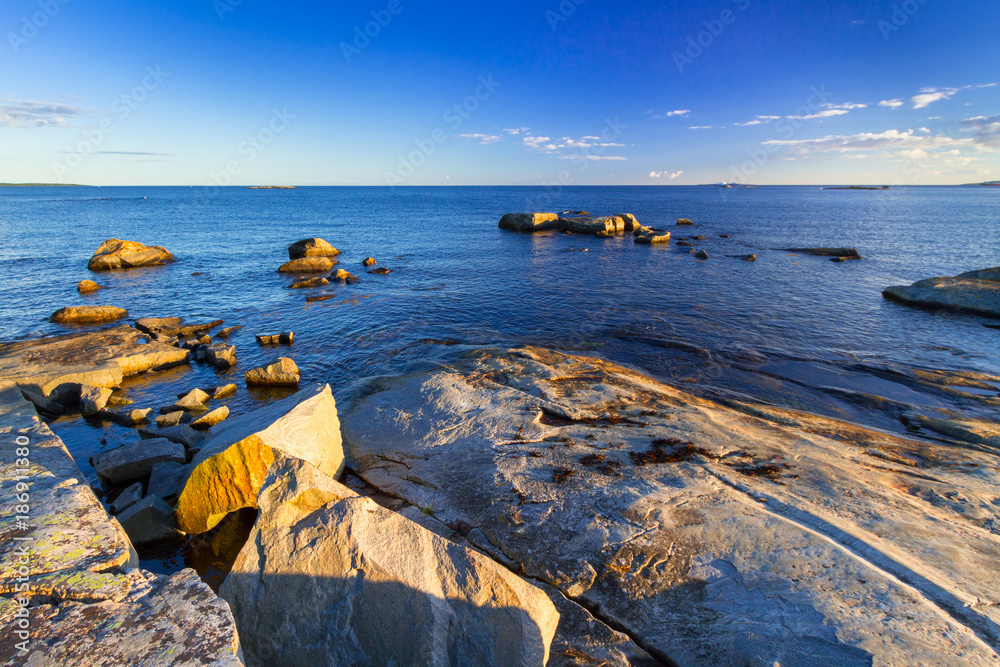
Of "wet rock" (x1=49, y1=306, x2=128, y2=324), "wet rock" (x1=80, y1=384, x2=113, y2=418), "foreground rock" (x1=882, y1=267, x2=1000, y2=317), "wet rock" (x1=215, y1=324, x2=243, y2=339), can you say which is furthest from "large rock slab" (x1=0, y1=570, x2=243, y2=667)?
"foreground rock" (x1=882, y1=267, x2=1000, y2=317)

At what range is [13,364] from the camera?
568 inches

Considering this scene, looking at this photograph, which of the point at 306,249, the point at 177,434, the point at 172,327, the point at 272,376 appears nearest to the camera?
the point at 177,434

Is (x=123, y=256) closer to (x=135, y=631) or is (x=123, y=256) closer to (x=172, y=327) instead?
(x=172, y=327)

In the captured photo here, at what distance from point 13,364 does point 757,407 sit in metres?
24.4

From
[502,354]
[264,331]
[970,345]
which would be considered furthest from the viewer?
[264,331]

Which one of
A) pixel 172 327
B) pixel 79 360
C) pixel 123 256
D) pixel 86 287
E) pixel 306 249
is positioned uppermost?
pixel 306 249

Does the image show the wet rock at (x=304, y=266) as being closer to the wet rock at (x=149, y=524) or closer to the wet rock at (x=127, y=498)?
the wet rock at (x=127, y=498)

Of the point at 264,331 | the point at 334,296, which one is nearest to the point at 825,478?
the point at 264,331

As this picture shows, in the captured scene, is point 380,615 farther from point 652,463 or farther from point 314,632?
point 652,463

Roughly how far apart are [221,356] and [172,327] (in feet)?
20.9

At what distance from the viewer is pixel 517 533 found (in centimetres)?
714

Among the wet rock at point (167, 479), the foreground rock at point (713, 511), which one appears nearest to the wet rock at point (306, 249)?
the foreground rock at point (713, 511)

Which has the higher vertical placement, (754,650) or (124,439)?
(754,650)

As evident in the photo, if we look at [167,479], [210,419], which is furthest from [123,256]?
[167,479]
